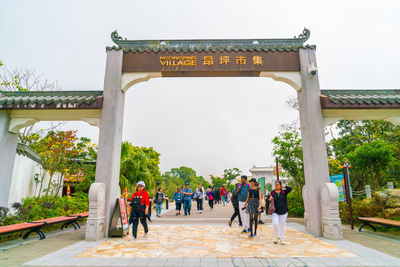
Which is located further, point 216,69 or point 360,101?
point 216,69

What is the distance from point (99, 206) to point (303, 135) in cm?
639

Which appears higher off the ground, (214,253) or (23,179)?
(23,179)

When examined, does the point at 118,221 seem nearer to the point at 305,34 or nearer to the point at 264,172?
the point at 305,34

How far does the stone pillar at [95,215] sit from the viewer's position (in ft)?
19.4

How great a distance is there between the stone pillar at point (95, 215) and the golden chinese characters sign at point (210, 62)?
3.85 metres

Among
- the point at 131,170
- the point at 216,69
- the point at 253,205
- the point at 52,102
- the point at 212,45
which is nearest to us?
the point at 253,205

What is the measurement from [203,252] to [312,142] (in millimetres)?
4434

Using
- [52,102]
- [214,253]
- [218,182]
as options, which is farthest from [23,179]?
[218,182]

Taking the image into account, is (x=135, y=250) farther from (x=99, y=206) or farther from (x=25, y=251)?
(x=25, y=251)

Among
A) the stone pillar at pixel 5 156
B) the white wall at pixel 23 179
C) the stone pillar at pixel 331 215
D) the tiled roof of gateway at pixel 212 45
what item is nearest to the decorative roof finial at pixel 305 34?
the tiled roof of gateway at pixel 212 45

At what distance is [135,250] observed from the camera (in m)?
5.00

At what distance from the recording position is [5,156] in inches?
287

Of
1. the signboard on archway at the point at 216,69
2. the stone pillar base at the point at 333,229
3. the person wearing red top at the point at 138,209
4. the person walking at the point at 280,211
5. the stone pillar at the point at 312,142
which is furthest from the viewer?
the signboard on archway at the point at 216,69

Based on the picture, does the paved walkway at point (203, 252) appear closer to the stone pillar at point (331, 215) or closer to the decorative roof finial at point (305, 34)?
the stone pillar at point (331, 215)
